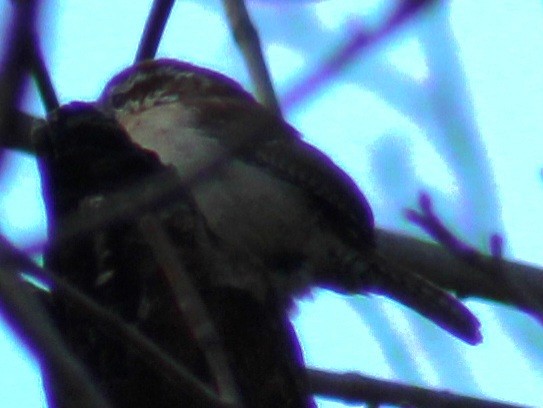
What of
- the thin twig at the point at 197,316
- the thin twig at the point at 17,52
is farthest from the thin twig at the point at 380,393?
the thin twig at the point at 17,52

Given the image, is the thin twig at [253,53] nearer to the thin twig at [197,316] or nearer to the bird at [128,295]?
the bird at [128,295]

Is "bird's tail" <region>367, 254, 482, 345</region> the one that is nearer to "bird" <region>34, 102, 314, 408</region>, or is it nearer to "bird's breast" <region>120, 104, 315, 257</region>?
"bird's breast" <region>120, 104, 315, 257</region>

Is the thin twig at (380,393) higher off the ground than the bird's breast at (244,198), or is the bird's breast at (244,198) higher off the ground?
the bird's breast at (244,198)

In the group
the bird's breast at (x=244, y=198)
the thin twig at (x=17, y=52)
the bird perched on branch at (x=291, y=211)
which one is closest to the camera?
the thin twig at (x=17, y=52)

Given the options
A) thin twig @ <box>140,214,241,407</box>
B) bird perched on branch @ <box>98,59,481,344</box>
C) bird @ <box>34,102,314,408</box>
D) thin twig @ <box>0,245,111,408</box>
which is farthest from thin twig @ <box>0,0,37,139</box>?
bird perched on branch @ <box>98,59,481,344</box>

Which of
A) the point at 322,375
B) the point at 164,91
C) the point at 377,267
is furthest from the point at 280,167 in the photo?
the point at 322,375

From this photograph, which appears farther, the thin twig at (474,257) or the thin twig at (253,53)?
the thin twig at (253,53)
